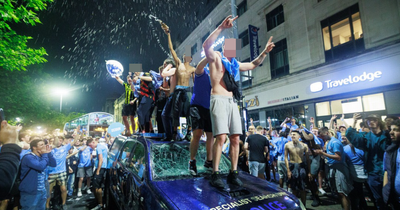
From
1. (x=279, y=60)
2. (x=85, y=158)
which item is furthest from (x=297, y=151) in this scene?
(x=279, y=60)

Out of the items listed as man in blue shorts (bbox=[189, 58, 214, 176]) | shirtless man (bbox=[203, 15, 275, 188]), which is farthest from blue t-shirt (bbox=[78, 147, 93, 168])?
shirtless man (bbox=[203, 15, 275, 188])

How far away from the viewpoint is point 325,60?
12641 millimetres

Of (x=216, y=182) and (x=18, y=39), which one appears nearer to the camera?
(x=216, y=182)

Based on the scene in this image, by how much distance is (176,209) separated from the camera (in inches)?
76.0

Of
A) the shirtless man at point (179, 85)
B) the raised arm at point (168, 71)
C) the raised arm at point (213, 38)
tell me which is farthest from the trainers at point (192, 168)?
the raised arm at point (168, 71)

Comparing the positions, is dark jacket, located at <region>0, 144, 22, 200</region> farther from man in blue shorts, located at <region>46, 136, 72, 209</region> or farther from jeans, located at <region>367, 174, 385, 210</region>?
jeans, located at <region>367, 174, 385, 210</region>

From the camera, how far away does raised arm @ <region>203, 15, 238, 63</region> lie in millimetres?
2438

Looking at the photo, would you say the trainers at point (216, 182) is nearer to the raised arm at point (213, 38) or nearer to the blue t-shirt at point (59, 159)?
the raised arm at point (213, 38)

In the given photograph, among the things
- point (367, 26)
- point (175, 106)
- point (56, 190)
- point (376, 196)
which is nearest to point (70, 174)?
point (56, 190)

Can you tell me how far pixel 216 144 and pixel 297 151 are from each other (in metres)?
3.93

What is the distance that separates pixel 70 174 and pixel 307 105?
1312 centimetres

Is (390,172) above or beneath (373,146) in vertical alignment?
beneath

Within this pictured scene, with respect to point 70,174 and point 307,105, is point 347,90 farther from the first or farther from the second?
point 70,174

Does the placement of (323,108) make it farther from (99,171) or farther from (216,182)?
(216,182)
